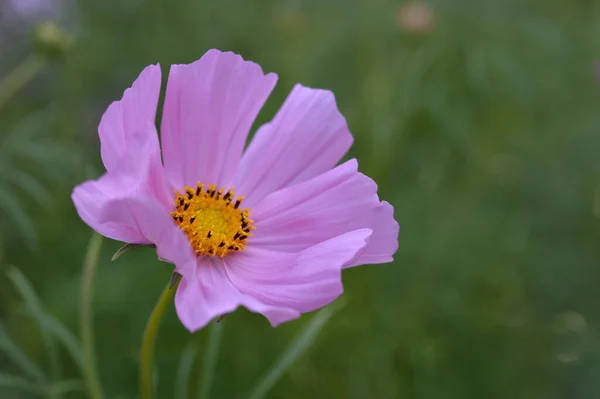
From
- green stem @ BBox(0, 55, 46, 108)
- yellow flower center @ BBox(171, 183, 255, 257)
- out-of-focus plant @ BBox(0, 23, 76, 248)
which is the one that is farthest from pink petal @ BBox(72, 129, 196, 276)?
green stem @ BBox(0, 55, 46, 108)

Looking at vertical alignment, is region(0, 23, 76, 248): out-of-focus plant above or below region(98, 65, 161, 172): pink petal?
below

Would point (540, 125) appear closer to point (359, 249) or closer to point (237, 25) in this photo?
point (237, 25)

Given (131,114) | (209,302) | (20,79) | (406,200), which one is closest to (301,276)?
(209,302)

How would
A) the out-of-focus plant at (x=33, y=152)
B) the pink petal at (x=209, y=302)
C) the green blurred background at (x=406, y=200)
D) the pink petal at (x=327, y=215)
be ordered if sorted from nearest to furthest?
the pink petal at (x=209, y=302)
the pink petal at (x=327, y=215)
the out-of-focus plant at (x=33, y=152)
the green blurred background at (x=406, y=200)

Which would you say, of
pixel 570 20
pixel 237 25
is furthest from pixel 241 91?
pixel 570 20

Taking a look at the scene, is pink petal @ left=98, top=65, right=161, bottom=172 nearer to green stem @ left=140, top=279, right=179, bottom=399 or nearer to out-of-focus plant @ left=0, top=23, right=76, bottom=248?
green stem @ left=140, top=279, right=179, bottom=399

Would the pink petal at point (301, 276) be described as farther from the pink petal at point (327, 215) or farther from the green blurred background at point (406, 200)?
the green blurred background at point (406, 200)

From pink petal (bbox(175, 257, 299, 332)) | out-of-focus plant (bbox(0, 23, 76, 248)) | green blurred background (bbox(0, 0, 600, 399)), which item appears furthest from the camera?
green blurred background (bbox(0, 0, 600, 399))

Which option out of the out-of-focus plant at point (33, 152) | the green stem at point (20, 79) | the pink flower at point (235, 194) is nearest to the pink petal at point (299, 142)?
the pink flower at point (235, 194)
